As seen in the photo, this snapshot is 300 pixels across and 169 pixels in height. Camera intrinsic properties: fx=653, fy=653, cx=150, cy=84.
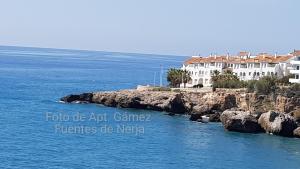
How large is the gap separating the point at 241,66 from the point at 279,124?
38945mm

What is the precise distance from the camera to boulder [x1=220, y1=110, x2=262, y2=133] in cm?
8606

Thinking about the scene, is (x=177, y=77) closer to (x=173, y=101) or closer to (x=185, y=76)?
(x=185, y=76)

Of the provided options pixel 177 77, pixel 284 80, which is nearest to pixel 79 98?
pixel 177 77

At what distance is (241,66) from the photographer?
12200cm

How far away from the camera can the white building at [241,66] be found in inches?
4614

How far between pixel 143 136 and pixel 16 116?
22674mm

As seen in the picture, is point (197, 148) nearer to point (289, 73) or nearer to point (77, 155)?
point (77, 155)

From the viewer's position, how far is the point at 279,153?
7256 centimetres

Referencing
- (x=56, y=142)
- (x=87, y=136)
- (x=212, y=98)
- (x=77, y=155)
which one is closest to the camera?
(x=77, y=155)

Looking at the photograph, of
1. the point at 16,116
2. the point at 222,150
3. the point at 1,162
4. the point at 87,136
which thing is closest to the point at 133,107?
the point at 16,116

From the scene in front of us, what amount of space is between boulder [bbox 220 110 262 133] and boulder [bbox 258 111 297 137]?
Result: 1.39 meters

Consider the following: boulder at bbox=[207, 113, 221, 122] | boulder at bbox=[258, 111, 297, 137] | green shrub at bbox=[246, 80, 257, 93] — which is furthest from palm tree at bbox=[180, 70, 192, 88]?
boulder at bbox=[258, 111, 297, 137]

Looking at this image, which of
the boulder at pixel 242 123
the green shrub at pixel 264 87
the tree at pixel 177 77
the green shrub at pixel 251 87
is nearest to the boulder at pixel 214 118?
the green shrub at pixel 251 87

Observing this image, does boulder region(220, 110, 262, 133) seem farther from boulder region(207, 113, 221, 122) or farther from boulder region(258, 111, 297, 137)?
boulder region(207, 113, 221, 122)
